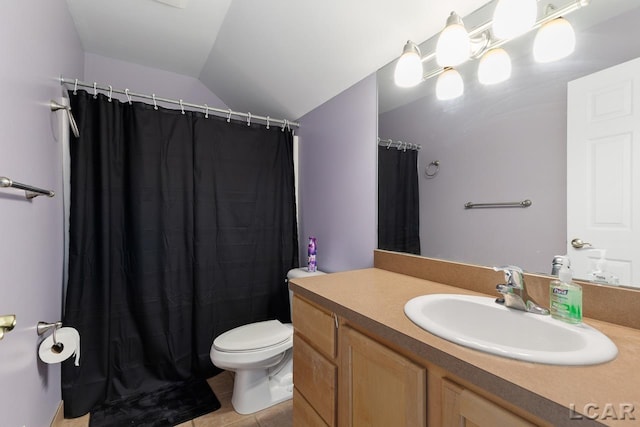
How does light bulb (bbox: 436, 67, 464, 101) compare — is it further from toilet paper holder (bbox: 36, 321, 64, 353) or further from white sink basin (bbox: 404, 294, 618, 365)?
toilet paper holder (bbox: 36, 321, 64, 353)

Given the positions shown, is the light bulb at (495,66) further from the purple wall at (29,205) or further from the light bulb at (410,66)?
the purple wall at (29,205)

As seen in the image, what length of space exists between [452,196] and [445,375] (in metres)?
0.85

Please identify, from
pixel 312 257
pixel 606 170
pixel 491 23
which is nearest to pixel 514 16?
pixel 491 23

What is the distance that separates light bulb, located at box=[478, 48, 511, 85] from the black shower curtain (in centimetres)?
143

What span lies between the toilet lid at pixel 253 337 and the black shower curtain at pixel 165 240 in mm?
342

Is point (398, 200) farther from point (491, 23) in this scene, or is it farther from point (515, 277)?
point (491, 23)

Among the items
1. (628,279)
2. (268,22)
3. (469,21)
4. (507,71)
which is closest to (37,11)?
(268,22)

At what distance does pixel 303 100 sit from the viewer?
198cm

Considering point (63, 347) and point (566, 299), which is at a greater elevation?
point (566, 299)

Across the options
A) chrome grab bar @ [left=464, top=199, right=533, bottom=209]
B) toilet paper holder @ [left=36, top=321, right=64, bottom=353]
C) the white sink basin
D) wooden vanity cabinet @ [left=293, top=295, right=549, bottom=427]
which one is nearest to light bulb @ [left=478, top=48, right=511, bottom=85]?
chrome grab bar @ [left=464, top=199, right=533, bottom=209]

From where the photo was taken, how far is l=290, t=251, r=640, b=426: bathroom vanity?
1.48 feet

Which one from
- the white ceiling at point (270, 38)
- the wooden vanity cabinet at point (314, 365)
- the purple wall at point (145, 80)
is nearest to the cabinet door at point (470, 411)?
the wooden vanity cabinet at point (314, 365)

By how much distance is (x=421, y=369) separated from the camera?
64 centimetres

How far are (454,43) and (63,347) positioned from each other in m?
2.07
